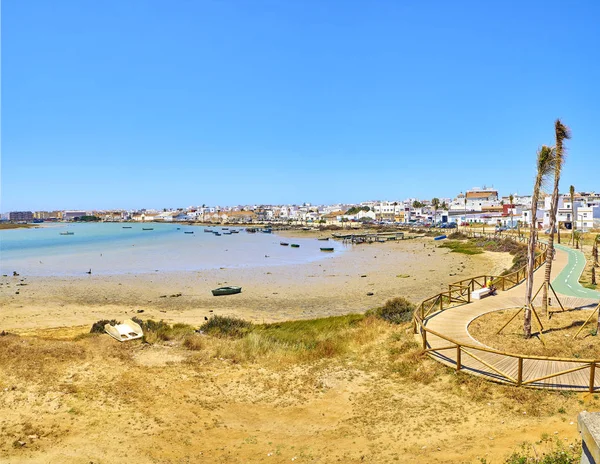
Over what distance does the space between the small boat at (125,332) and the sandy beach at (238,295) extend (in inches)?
267

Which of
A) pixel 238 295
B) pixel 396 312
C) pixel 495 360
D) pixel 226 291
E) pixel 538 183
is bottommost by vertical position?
pixel 238 295

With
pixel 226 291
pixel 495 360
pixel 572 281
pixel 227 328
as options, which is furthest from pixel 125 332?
pixel 572 281

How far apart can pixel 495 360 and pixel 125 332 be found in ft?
47.5

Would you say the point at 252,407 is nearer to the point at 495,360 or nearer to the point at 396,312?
the point at 495,360

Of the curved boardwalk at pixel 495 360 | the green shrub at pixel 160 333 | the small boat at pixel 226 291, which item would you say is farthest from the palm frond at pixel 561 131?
the small boat at pixel 226 291

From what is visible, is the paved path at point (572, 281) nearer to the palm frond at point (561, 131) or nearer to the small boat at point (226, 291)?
the palm frond at point (561, 131)

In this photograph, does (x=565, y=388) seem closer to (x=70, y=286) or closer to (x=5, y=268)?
(x=70, y=286)

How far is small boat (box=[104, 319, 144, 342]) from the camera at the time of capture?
683 inches

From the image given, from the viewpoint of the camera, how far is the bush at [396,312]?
731 inches

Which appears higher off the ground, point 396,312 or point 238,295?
point 396,312

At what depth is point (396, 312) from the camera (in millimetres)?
19812

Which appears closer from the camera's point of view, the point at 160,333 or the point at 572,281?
the point at 160,333

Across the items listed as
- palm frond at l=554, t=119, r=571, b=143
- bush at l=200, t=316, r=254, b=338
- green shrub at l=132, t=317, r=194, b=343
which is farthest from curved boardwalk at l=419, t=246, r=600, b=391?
green shrub at l=132, t=317, r=194, b=343

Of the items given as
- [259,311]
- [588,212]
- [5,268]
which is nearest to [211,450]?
[259,311]
